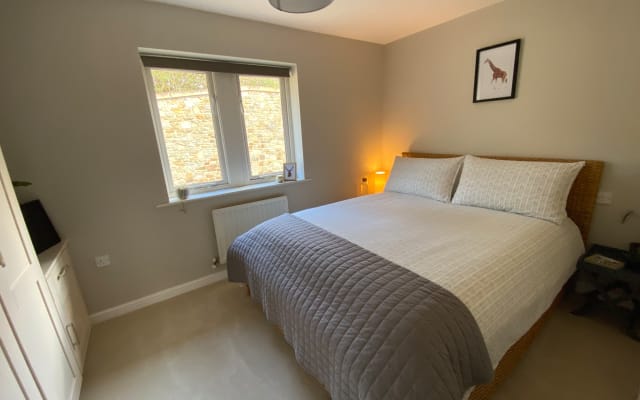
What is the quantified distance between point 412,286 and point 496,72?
2200 mm

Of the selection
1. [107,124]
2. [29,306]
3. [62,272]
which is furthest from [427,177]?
[62,272]

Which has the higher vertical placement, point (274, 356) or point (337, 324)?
point (337, 324)

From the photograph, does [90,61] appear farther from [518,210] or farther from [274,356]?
[518,210]

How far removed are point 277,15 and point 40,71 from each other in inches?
66.9

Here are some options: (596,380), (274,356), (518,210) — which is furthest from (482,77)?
(274,356)

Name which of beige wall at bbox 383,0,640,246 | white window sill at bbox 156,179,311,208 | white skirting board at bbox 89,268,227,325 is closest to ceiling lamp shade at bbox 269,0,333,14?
white window sill at bbox 156,179,311,208

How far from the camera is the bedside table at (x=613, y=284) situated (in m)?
1.54

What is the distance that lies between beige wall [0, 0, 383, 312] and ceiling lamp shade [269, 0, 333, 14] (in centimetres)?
113

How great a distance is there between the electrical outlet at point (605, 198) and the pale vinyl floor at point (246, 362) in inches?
31.3

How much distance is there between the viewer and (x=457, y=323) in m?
0.99

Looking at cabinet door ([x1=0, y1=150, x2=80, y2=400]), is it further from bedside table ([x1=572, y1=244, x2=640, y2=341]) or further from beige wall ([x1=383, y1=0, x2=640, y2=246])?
beige wall ([x1=383, y1=0, x2=640, y2=246])

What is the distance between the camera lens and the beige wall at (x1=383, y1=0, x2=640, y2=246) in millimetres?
1722

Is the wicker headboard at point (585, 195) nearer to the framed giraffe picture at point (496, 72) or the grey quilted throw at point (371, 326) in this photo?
the framed giraffe picture at point (496, 72)

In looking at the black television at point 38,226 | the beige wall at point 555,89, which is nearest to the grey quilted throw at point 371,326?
the black television at point 38,226
